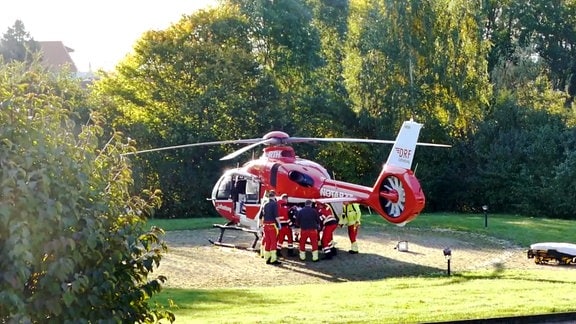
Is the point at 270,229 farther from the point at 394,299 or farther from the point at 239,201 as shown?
the point at 394,299

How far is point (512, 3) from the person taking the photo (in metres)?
48.8

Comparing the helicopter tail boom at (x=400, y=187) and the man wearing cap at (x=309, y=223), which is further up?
the helicopter tail boom at (x=400, y=187)

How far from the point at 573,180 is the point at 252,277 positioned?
2061 cm

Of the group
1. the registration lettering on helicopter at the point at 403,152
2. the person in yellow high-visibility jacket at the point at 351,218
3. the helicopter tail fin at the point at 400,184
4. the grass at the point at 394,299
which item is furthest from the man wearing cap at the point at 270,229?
the registration lettering on helicopter at the point at 403,152

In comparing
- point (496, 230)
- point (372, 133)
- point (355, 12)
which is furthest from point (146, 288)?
point (355, 12)

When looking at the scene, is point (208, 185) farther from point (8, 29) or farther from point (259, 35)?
point (8, 29)

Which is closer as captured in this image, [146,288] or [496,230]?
[146,288]

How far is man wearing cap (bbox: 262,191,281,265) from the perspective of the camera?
57.5ft

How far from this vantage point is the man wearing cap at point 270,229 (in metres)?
17.5

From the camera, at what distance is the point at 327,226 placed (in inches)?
714

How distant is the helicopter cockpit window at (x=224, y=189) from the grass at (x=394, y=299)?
251 inches

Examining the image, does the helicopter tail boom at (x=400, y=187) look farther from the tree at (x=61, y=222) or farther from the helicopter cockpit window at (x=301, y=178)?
the tree at (x=61, y=222)

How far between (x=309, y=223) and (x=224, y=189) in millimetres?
Answer: 4416

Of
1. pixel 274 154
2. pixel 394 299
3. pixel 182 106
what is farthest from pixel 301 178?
pixel 182 106
